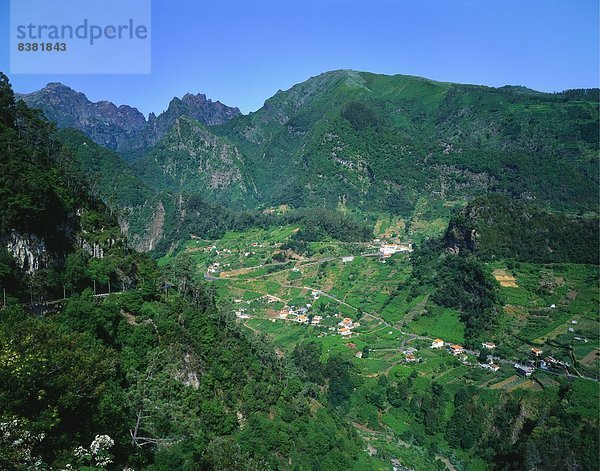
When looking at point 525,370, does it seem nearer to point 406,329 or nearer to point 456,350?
point 456,350

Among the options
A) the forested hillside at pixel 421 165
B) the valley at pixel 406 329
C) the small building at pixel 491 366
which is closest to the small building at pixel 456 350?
the valley at pixel 406 329

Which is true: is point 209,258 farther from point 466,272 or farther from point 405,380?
point 405,380

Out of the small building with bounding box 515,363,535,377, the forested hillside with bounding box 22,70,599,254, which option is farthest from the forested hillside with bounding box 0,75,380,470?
the forested hillside with bounding box 22,70,599,254

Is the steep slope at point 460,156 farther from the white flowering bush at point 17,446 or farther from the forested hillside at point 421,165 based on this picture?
the white flowering bush at point 17,446

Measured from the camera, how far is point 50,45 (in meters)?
28.3

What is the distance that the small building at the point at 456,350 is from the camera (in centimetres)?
6128

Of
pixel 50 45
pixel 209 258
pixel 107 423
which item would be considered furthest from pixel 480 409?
pixel 209 258

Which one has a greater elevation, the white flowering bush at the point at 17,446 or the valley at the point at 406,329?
the white flowering bush at the point at 17,446

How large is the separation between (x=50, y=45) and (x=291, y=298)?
205 ft

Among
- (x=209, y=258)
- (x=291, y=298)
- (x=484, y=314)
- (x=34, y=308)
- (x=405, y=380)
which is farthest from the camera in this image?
(x=209, y=258)

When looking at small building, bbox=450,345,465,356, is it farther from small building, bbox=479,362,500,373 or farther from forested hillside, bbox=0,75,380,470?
forested hillside, bbox=0,75,380,470

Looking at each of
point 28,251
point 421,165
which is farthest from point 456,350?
point 421,165

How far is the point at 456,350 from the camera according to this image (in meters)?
62.0

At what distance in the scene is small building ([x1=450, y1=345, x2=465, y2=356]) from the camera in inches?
2413
